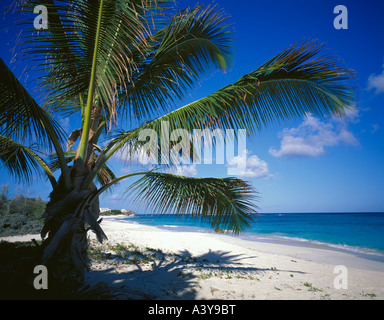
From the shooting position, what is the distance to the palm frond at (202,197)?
12.1ft

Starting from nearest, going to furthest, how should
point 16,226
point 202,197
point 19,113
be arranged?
point 19,113 → point 202,197 → point 16,226

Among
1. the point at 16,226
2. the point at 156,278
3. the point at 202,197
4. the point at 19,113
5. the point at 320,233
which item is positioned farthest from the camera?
the point at 320,233

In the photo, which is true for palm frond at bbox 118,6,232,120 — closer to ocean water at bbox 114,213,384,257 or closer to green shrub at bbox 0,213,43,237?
ocean water at bbox 114,213,384,257

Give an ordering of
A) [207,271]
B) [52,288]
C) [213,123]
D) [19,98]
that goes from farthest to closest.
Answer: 1. [207,271]
2. [213,123]
3. [52,288]
4. [19,98]

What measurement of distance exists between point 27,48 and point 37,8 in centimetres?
53

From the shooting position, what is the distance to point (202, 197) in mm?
3822

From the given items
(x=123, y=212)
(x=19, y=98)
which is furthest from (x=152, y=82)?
(x=123, y=212)

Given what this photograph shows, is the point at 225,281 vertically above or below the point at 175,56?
below

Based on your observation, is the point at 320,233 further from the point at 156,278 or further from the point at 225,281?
the point at 156,278

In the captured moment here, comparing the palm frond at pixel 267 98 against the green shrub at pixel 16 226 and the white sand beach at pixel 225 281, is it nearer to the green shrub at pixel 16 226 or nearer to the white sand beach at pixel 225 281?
the white sand beach at pixel 225 281

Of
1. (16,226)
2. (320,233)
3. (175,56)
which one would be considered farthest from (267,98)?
(320,233)

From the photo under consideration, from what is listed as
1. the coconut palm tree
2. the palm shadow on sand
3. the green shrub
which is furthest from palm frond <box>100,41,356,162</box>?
the green shrub

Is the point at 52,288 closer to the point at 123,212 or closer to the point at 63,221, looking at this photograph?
the point at 63,221

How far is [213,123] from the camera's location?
3.36 metres
